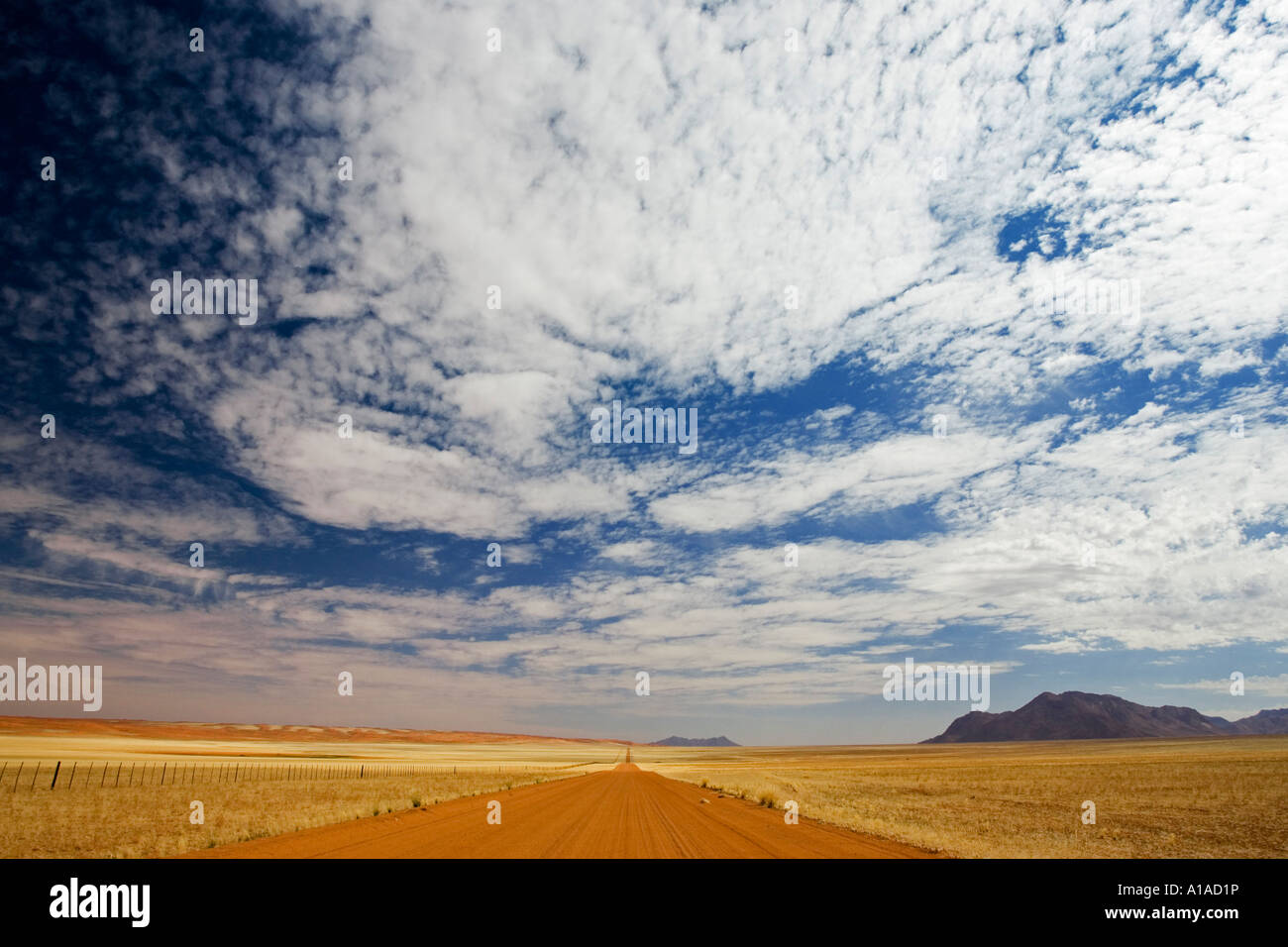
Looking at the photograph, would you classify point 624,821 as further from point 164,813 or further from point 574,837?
point 164,813

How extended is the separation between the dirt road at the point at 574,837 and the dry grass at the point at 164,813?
1594mm

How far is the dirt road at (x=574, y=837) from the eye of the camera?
1305cm

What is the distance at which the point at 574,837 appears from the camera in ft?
50.1

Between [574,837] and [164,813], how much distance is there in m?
16.3

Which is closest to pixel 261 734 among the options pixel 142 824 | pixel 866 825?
pixel 142 824

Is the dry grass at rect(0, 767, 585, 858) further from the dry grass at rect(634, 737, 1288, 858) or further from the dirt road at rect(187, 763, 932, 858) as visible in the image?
the dry grass at rect(634, 737, 1288, 858)

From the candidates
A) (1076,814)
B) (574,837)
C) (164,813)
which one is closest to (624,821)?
(574,837)

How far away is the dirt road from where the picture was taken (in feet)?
42.8

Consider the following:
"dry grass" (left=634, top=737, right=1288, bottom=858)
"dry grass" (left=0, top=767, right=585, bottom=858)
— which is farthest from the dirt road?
"dry grass" (left=634, top=737, right=1288, bottom=858)

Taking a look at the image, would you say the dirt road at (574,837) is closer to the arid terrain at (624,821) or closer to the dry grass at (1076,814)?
the arid terrain at (624,821)
